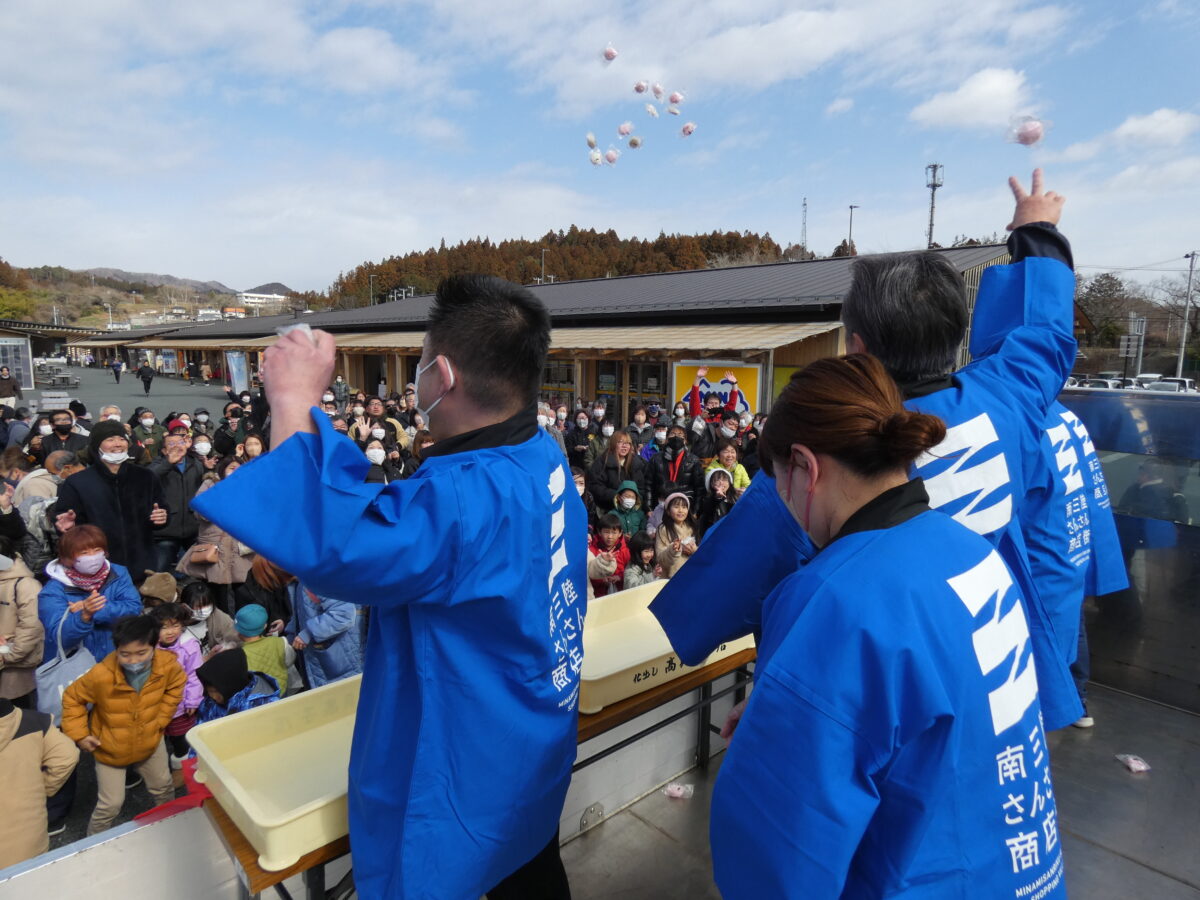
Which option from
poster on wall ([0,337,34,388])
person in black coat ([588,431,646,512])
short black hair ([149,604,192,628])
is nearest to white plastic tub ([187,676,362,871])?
short black hair ([149,604,192,628])

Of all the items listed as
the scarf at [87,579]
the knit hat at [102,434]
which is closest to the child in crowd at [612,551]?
the scarf at [87,579]

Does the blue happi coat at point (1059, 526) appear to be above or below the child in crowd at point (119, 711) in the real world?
above

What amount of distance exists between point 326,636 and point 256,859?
2.22 meters

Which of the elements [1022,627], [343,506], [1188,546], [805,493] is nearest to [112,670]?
[343,506]

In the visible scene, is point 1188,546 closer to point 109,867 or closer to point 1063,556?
point 1063,556

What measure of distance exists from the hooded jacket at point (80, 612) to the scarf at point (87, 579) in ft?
0.05

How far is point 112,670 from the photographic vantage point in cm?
303

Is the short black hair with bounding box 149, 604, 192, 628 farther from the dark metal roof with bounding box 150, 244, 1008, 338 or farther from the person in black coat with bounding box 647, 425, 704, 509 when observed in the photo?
the dark metal roof with bounding box 150, 244, 1008, 338

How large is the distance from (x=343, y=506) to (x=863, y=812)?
2.60 ft

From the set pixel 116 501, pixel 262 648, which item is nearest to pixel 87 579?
pixel 262 648

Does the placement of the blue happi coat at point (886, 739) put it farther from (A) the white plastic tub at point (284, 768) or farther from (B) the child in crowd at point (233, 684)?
(B) the child in crowd at point (233, 684)

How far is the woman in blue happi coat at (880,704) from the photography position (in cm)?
86

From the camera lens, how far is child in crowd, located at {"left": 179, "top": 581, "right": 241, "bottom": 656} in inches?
156

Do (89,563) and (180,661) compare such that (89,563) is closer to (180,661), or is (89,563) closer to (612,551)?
(180,661)
